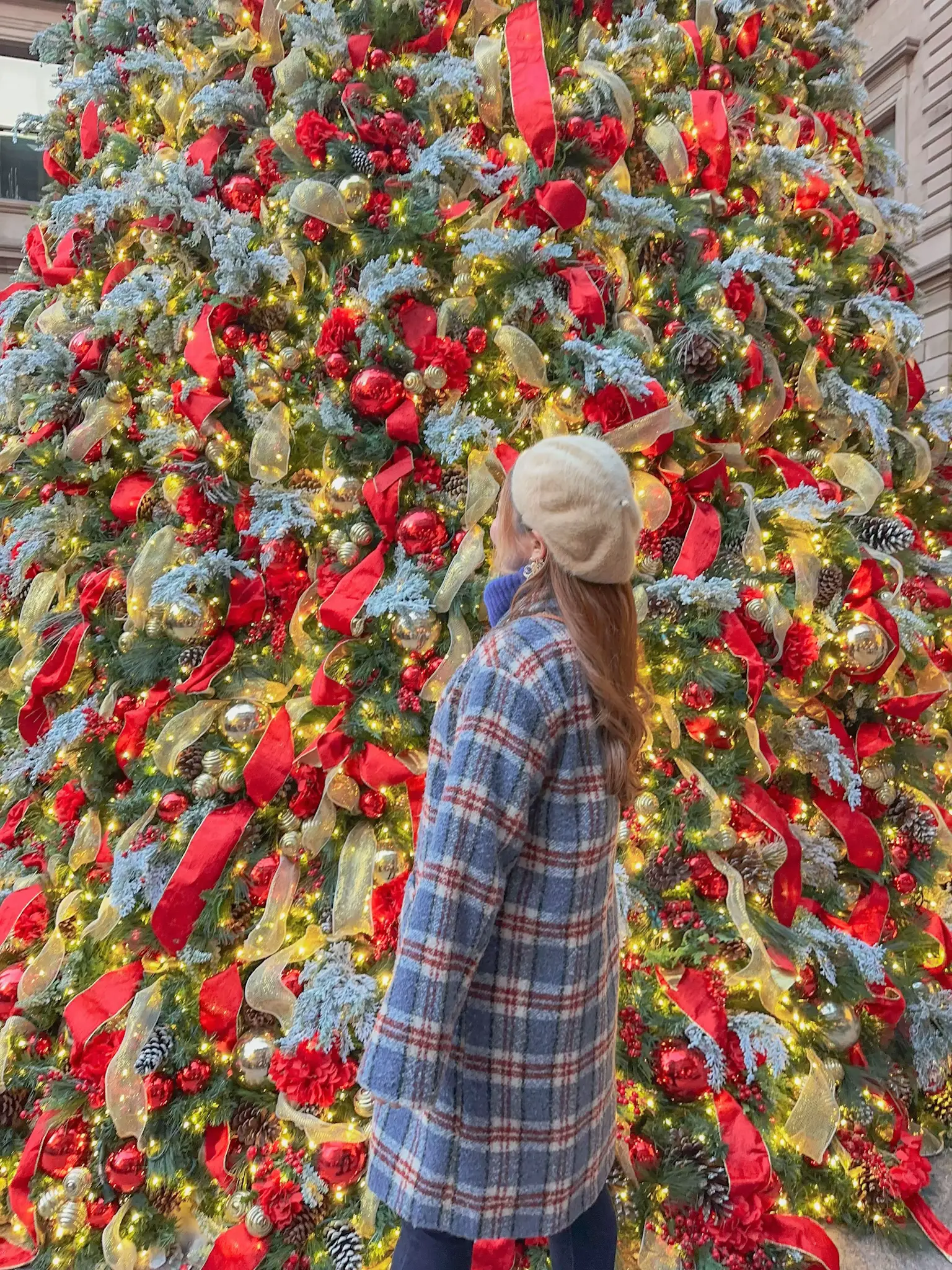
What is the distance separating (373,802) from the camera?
1.66 m

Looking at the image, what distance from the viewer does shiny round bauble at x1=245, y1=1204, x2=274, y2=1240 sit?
1.41m

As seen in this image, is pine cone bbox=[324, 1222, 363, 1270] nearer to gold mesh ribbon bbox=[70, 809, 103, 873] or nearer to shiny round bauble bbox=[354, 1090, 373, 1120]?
shiny round bauble bbox=[354, 1090, 373, 1120]

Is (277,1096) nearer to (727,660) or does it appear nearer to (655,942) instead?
(655,942)

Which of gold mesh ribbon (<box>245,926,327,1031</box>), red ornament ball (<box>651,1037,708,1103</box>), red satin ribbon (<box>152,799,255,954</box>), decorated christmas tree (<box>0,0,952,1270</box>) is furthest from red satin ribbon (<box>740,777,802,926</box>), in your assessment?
red satin ribbon (<box>152,799,255,954</box>)

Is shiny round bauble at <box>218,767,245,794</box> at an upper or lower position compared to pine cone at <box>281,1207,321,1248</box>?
upper

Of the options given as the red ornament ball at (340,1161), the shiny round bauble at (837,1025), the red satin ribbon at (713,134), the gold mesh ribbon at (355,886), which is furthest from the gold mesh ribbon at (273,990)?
the red satin ribbon at (713,134)

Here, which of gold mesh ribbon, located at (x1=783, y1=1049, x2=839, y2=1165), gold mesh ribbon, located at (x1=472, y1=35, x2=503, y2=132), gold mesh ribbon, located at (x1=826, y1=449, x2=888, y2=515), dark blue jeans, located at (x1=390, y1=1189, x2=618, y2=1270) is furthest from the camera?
gold mesh ribbon, located at (x1=826, y1=449, x2=888, y2=515)

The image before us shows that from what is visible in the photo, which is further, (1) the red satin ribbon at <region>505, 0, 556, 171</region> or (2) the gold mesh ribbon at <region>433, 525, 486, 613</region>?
(1) the red satin ribbon at <region>505, 0, 556, 171</region>

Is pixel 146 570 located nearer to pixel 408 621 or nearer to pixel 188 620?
pixel 188 620

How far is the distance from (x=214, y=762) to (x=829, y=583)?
1.54 meters

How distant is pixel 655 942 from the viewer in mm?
1656

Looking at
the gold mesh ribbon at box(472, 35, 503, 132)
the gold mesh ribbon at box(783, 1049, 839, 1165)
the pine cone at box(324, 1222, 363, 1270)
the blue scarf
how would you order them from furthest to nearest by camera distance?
1. the gold mesh ribbon at box(472, 35, 503, 132)
2. the gold mesh ribbon at box(783, 1049, 839, 1165)
3. the pine cone at box(324, 1222, 363, 1270)
4. the blue scarf

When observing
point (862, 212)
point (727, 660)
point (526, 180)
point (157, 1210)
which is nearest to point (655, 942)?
point (727, 660)

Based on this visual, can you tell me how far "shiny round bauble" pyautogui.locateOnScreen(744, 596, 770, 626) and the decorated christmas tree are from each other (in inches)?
0.6
